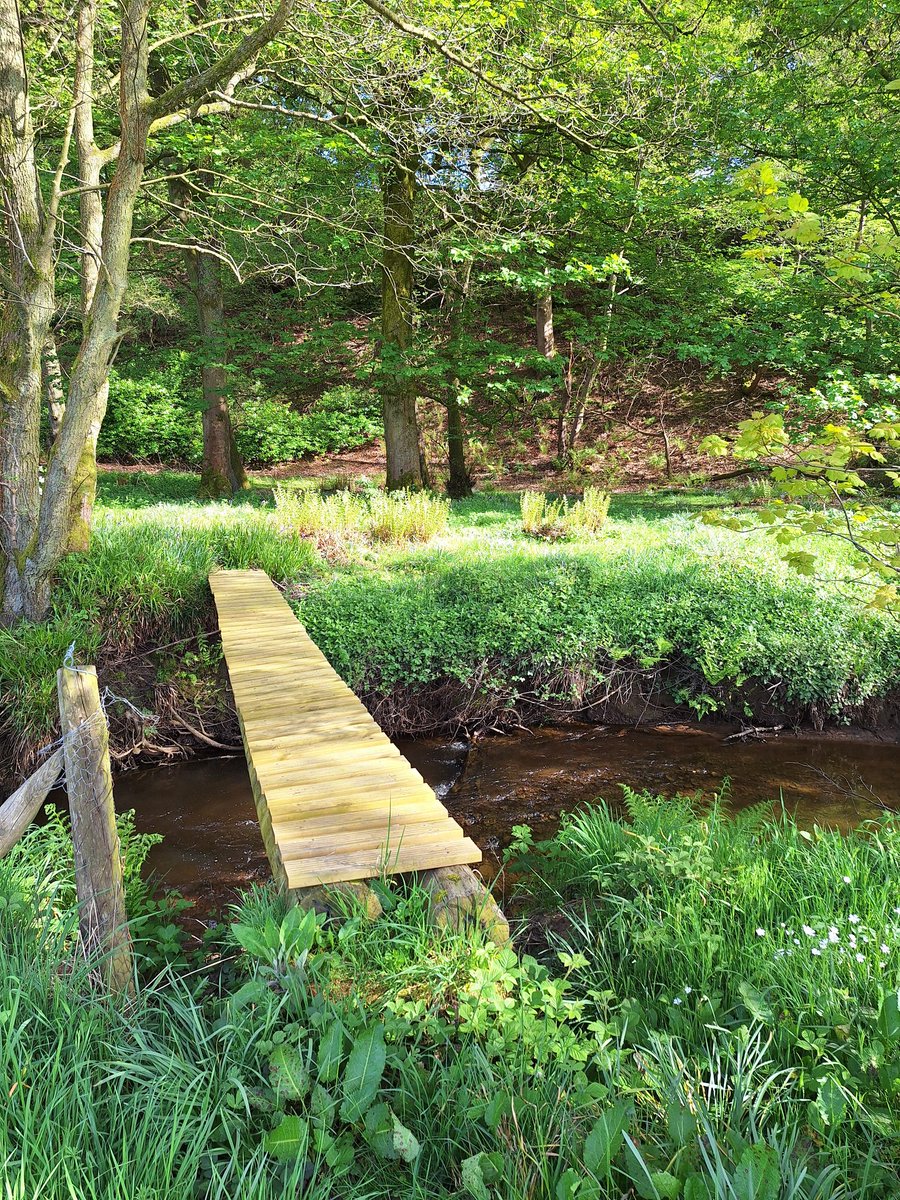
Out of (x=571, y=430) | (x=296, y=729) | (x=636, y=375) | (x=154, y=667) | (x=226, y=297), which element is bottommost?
(x=154, y=667)

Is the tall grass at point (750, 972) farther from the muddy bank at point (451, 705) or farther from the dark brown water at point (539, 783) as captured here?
the muddy bank at point (451, 705)

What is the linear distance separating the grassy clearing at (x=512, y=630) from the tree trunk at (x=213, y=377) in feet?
17.6

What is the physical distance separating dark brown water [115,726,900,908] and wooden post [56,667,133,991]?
1815 millimetres

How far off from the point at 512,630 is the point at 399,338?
255 inches

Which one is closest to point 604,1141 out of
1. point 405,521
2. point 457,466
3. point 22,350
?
point 22,350

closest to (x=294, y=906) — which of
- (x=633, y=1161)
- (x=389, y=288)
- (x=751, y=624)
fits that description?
(x=633, y=1161)

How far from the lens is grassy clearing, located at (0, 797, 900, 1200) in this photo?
162 cm

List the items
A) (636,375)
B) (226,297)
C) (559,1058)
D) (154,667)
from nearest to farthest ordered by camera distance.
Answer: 1. (559,1058)
2. (154,667)
3. (226,297)
4. (636,375)

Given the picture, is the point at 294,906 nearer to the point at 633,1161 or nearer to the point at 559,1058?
the point at 559,1058

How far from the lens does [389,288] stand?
11695 millimetres

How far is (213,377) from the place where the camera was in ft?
40.6

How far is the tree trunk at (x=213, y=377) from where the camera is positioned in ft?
39.9

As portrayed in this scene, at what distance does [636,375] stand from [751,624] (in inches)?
522

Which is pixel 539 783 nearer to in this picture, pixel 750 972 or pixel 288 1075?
pixel 750 972
